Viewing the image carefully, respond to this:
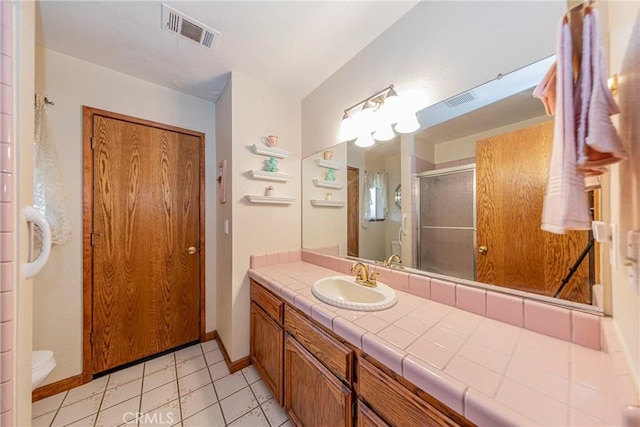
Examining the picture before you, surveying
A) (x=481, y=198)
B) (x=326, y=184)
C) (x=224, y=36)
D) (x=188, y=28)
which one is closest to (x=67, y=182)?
(x=188, y=28)

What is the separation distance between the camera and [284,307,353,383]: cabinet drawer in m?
0.85

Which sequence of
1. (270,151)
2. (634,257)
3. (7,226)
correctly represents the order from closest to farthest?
(634,257) < (7,226) < (270,151)

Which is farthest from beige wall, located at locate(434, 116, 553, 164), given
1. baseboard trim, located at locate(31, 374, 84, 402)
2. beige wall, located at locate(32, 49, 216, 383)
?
baseboard trim, located at locate(31, 374, 84, 402)

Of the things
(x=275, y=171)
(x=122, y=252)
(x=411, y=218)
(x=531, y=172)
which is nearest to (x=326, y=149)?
(x=275, y=171)

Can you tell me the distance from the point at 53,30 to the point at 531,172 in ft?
8.86

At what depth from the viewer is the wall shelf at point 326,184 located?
1866mm

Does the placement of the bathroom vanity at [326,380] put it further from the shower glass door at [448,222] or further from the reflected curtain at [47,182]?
the reflected curtain at [47,182]

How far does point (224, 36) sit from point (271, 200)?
1.13m

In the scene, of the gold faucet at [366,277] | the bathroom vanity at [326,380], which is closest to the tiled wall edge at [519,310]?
the gold faucet at [366,277]

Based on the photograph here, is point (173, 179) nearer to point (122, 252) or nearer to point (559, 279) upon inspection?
point (122, 252)

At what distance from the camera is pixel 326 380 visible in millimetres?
943

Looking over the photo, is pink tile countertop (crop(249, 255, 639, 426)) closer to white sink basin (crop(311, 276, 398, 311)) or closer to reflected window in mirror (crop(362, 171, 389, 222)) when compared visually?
white sink basin (crop(311, 276, 398, 311))

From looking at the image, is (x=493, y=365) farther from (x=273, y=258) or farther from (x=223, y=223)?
(x=223, y=223)

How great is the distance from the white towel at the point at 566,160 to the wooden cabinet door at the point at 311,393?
0.88 metres
